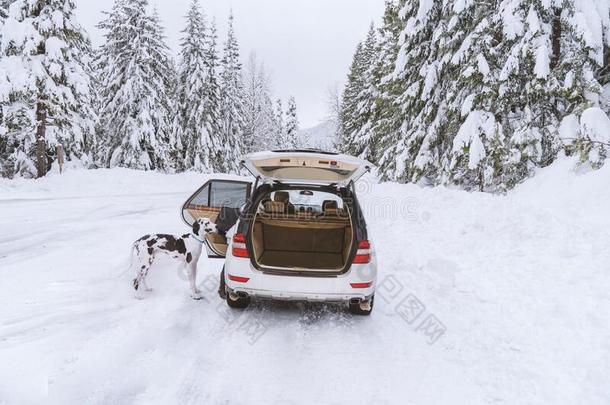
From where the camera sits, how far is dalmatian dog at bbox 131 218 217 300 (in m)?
5.17

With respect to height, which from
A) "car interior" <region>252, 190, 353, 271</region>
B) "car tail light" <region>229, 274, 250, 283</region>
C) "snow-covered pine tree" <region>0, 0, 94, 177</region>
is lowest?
"car tail light" <region>229, 274, 250, 283</region>

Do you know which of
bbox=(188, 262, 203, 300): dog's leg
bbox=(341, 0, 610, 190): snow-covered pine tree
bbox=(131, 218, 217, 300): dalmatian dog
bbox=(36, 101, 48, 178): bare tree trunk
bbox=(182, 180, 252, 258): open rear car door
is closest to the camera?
bbox=(131, 218, 217, 300): dalmatian dog

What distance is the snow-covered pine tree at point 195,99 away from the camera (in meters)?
32.5

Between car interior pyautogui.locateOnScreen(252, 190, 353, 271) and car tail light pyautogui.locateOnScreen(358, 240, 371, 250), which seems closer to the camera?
car tail light pyautogui.locateOnScreen(358, 240, 371, 250)

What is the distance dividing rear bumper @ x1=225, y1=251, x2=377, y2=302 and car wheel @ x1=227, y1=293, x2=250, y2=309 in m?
0.34

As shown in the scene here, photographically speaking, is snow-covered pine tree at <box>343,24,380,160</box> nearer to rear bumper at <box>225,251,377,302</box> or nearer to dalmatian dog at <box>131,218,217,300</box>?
dalmatian dog at <box>131,218,217,300</box>

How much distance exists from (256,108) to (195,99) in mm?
19864

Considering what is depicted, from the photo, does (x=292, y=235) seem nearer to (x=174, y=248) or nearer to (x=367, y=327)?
(x=174, y=248)

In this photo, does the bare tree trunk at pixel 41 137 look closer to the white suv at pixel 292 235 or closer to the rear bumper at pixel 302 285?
the white suv at pixel 292 235

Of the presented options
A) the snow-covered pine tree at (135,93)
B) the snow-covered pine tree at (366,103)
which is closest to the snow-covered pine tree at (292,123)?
the snow-covered pine tree at (366,103)

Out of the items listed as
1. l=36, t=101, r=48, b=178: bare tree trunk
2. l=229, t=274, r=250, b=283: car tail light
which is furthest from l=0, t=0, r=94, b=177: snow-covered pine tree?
l=229, t=274, r=250, b=283: car tail light

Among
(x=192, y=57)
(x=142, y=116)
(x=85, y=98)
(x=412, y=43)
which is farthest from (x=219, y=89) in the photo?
(x=412, y=43)

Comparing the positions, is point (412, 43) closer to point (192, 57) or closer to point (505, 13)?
point (505, 13)

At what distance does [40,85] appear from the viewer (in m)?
18.1
